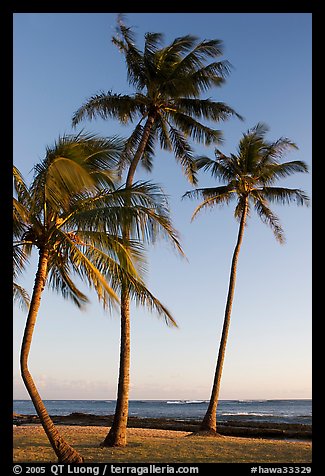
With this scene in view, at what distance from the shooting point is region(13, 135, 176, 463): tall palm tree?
11.8 metres

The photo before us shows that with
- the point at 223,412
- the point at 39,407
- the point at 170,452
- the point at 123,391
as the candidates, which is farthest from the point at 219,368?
the point at 223,412

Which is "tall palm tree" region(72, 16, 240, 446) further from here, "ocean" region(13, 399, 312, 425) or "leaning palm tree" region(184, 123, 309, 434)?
"ocean" region(13, 399, 312, 425)

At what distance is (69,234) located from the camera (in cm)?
1245

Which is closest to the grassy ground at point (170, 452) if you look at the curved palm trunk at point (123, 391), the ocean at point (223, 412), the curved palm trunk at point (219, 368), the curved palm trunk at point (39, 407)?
the curved palm trunk at point (123, 391)

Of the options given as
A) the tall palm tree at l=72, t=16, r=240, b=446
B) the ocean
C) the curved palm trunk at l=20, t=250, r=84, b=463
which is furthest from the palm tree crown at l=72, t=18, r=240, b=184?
the ocean

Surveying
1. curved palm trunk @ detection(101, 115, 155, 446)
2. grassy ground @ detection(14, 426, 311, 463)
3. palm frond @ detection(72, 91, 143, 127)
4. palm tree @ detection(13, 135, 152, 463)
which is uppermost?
palm frond @ detection(72, 91, 143, 127)

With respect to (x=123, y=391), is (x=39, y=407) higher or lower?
higher

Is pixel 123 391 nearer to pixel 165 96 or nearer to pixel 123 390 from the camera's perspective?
pixel 123 390

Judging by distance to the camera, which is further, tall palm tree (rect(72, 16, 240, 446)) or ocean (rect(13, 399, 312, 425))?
ocean (rect(13, 399, 312, 425))

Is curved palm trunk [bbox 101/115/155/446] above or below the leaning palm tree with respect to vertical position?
below

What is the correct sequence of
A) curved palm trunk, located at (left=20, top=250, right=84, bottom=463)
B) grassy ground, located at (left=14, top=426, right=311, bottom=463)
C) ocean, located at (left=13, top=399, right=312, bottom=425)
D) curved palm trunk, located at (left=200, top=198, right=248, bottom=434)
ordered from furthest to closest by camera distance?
ocean, located at (left=13, top=399, right=312, bottom=425)
curved palm trunk, located at (left=200, top=198, right=248, bottom=434)
grassy ground, located at (left=14, top=426, right=311, bottom=463)
curved palm trunk, located at (left=20, top=250, right=84, bottom=463)

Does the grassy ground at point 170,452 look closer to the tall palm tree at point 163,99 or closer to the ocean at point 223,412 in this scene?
the tall palm tree at point 163,99

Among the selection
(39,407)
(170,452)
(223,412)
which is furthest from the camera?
(223,412)
